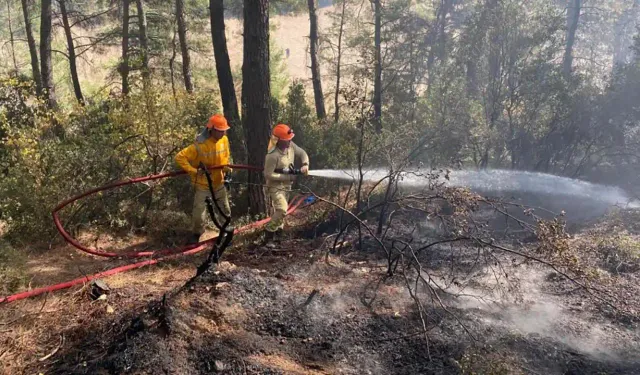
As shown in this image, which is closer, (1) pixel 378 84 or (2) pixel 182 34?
(2) pixel 182 34

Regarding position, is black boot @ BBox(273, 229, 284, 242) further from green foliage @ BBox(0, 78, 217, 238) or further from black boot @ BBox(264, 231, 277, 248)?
green foliage @ BBox(0, 78, 217, 238)

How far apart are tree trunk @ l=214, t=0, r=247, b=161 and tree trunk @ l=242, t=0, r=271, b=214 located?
279 cm

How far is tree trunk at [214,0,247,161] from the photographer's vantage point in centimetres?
1020

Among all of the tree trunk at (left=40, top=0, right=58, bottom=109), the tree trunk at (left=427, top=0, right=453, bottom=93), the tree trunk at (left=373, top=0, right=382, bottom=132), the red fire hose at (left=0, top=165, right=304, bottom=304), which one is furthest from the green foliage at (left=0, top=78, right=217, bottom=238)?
the tree trunk at (left=427, top=0, right=453, bottom=93)

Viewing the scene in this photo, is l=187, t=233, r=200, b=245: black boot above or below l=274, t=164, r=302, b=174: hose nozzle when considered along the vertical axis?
below

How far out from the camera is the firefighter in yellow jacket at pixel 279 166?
20.4 feet

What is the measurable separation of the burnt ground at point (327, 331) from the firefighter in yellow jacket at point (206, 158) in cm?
116

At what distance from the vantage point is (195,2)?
18.0m

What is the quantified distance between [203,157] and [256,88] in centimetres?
176

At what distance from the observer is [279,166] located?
247 inches

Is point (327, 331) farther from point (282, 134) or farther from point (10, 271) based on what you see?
point (10, 271)

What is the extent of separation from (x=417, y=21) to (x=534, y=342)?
25.0m

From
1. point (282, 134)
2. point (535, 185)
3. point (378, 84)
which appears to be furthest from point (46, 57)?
point (535, 185)

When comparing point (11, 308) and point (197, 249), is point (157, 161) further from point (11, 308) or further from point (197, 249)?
point (11, 308)
